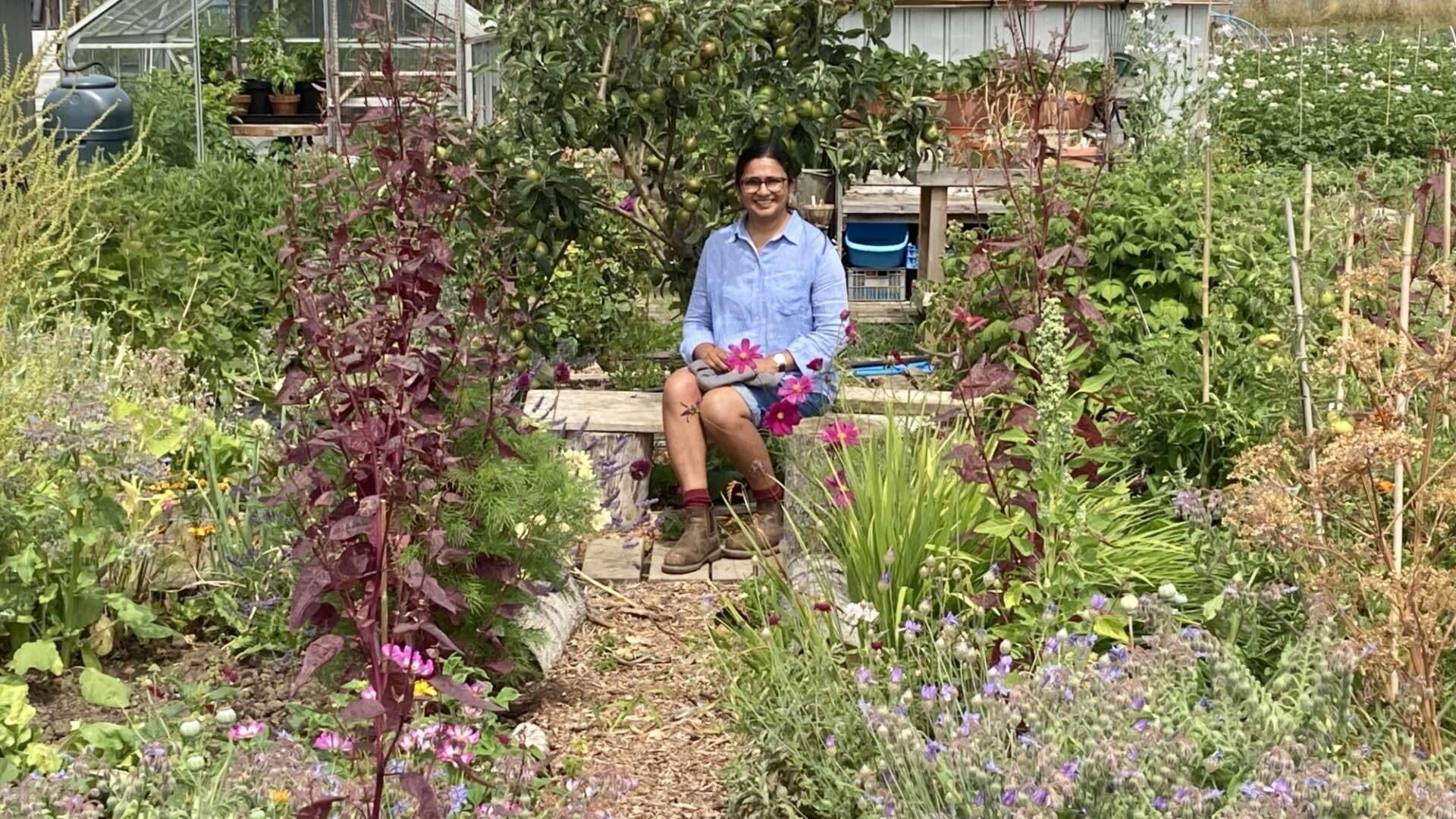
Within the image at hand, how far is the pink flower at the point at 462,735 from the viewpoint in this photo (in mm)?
2734

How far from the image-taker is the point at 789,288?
5047mm

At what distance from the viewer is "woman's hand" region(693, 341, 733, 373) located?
495 centimetres

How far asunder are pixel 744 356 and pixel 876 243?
3.72 metres

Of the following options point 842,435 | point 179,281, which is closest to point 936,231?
point 179,281

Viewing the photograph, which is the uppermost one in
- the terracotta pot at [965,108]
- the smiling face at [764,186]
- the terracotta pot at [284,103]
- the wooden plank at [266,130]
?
the terracotta pot at [284,103]

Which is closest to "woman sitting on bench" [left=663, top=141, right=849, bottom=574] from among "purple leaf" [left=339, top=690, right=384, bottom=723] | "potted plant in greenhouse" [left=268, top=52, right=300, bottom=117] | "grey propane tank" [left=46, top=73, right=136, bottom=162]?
"purple leaf" [left=339, top=690, right=384, bottom=723]

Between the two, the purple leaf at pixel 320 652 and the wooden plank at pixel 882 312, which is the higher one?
the wooden plank at pixel 882 312

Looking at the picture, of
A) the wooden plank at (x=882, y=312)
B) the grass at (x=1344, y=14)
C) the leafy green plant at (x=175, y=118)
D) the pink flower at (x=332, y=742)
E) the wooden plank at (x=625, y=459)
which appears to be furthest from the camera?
the grass at (x=1344, y=14)

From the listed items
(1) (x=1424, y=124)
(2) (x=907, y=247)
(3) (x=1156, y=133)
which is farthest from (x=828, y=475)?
(1) (x=1424, y=124)

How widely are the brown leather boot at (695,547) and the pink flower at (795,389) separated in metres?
0.40

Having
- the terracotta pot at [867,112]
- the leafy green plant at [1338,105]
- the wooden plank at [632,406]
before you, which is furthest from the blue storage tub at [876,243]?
the wooden plank at [632,406]

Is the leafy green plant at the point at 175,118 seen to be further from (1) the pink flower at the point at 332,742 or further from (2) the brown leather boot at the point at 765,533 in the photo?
(1) the pink flower at the point at 332,742

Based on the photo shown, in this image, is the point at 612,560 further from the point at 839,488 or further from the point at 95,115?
the point at 95,115

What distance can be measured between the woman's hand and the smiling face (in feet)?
1.40
